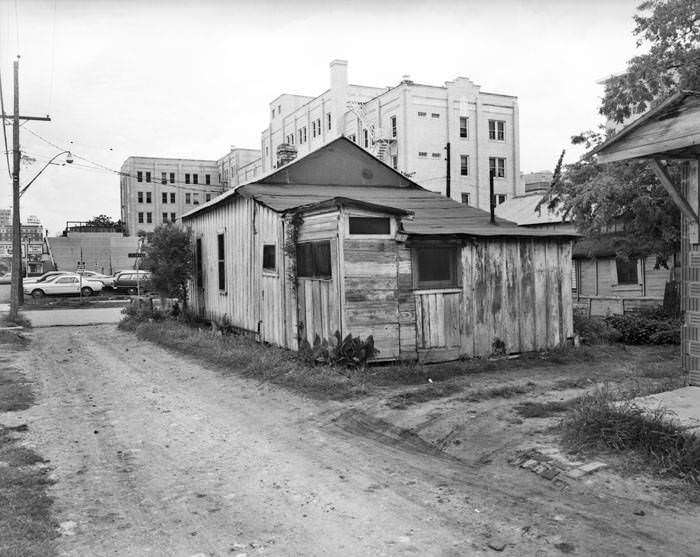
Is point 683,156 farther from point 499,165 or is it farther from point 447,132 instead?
point 499,165

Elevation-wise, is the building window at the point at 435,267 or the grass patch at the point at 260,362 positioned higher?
the building window at the point at 435,267

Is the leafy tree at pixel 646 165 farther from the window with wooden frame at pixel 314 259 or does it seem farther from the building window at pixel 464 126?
the building window at pixel 464 126

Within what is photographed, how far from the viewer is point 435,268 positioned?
11.5 metres

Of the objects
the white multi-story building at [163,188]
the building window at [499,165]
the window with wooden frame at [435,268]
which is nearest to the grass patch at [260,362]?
the window with wooden frame at [435,268]

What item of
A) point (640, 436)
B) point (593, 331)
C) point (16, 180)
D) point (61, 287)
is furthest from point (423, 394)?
point (61, 287)

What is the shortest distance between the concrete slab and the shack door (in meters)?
5.17

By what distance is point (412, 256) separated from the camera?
11.2m

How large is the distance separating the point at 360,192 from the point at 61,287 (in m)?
30.3

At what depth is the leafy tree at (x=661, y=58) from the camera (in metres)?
15.4

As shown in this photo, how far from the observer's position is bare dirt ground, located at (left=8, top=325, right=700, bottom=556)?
14.5 feet

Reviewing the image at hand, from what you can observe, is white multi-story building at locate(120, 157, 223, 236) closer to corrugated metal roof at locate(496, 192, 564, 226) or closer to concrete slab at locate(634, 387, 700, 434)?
corrugated metal roof at locate(496, 192, 564, 226)

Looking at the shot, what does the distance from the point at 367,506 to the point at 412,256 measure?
6.57 m

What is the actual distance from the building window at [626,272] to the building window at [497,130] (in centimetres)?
2746

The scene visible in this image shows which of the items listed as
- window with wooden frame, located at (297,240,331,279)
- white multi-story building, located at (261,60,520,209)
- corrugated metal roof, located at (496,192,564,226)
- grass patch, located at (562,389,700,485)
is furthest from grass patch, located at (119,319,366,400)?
white multi-story building, located at (261,60,520,209)
